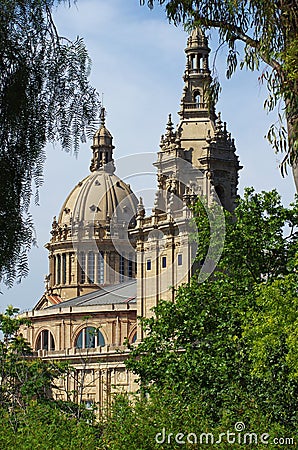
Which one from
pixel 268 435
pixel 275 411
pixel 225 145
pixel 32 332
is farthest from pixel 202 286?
pixel 32 332

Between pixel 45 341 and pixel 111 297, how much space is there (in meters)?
8.45

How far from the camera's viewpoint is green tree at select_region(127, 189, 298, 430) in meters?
33.6

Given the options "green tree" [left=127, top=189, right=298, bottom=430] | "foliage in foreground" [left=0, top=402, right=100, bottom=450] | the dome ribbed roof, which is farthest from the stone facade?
"foliage in foreground" [left=0, top=402, right=100, bottom=450]

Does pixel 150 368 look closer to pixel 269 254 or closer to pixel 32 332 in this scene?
pixel 269 254

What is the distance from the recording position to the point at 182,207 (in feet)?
301

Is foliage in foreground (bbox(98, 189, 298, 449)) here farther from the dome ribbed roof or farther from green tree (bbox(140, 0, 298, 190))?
the dome ribbed roof

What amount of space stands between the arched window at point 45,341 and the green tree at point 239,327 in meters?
63.0

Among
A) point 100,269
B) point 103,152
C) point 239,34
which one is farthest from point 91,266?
point 239,34

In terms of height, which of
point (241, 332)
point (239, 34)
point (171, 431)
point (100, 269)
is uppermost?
point (100, 269)

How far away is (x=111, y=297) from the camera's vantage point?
110 m

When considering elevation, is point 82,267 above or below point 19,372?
above

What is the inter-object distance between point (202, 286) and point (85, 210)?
97.5m

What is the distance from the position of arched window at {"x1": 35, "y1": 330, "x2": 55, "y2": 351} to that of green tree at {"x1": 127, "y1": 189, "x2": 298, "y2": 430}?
63.0 meters

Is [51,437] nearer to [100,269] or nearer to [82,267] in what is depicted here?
[100,269]
